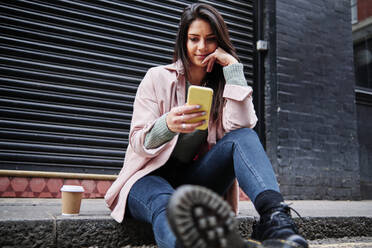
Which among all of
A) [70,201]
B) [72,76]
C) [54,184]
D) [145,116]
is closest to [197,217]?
[145,116]

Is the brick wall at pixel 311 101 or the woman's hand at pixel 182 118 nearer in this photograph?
the woman's hand at pixel 182 118

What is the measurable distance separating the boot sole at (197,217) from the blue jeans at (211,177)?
39cm

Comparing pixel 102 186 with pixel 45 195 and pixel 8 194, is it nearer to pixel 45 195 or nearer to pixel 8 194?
pixel 45 195

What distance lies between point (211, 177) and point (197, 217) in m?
1.00

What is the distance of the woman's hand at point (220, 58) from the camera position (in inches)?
78.3

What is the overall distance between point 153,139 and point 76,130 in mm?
2121

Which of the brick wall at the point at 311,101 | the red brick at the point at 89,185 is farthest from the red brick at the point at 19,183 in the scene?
the brick wall at the point at 311,101

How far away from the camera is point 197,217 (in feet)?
2.74

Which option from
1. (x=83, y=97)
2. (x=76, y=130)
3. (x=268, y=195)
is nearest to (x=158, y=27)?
(x=83, y=97)

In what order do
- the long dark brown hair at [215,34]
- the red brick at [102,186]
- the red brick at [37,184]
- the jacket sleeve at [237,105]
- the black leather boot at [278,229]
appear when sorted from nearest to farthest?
the black leather boot at [278,229]
the jacket sleeve at [237,105]
the long dark brown hair at [215,34]
the red brick at [37,184]
the red brick at [102,186]

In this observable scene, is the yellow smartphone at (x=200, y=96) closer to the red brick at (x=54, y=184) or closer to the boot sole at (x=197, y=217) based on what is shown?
the boot sole at (x=197, y=217)

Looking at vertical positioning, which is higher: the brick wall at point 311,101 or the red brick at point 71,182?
the brick wall at point 311,101

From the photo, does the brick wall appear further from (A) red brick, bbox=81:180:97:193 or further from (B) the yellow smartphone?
(B) the yellow smartphone

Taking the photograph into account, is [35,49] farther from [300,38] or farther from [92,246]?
[300,38]
